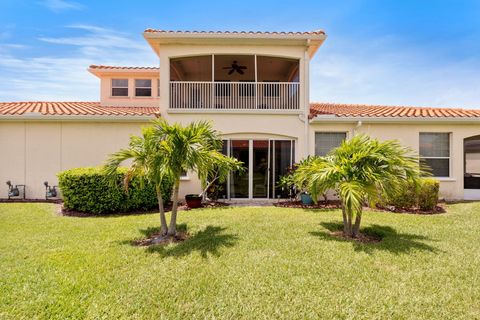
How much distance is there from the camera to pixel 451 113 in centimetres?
1416

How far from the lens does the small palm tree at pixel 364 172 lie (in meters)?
7.19

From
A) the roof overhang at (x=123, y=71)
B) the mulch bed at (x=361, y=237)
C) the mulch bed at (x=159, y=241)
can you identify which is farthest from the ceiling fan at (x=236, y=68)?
the mulch bed at (x=361, y=237)

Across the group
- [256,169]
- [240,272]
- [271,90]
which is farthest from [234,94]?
[240,272]

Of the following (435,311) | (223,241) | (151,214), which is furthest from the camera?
(151,214)

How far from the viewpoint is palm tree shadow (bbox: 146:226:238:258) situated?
6.44 meters

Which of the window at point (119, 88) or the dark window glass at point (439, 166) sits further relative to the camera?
the window at point (119, 88)

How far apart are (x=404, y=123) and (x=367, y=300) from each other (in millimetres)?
11876

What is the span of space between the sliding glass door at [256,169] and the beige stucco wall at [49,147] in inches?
207

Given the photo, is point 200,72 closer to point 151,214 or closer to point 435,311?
point 151,214

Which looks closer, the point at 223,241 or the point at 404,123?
the point at 223,241

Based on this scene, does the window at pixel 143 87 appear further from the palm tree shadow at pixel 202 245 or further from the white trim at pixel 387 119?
the palm tree shadow at pixel 202 245

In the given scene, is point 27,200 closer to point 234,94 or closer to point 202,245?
point 202,245

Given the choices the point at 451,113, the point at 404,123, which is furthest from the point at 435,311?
the point at 451,113

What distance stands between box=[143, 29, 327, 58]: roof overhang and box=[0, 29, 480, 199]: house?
0.05 m
